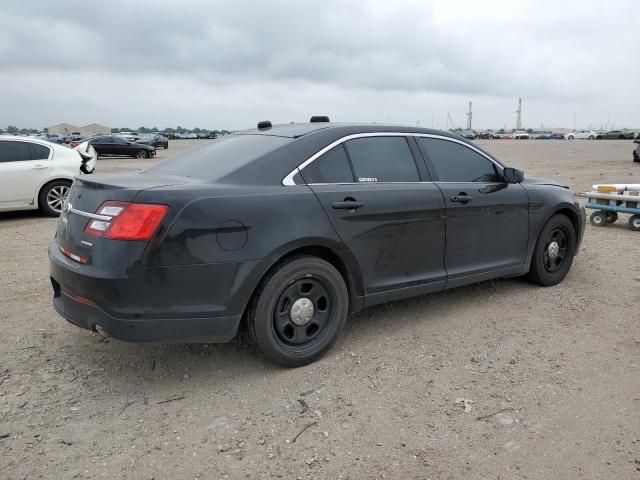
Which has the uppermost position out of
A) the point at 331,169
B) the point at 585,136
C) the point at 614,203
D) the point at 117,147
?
the point at 585,136

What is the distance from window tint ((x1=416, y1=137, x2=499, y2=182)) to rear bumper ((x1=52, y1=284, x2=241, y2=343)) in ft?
6.92

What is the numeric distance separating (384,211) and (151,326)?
1737 millimetres

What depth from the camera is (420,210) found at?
4.00 metres

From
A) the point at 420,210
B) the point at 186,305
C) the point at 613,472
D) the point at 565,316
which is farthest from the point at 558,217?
the point at 186,305

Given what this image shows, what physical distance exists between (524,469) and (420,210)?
1.96m

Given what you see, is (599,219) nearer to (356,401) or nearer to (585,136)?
(356,401)

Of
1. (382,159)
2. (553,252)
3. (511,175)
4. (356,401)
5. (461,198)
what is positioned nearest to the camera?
(356,401)

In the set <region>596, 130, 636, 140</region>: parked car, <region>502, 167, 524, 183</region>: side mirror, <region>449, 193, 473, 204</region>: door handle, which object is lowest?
<region>449, 193, 473, 204</region>: door handle

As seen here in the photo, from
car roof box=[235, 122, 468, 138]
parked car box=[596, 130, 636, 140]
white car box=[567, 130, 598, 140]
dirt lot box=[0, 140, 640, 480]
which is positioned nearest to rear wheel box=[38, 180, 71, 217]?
dirt lot box=[0, 140, 640, 480]

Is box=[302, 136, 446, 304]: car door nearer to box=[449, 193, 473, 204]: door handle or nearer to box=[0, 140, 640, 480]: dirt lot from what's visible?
box=[449, 193, 473, 204]: door handle

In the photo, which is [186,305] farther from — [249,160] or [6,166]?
[6,166]

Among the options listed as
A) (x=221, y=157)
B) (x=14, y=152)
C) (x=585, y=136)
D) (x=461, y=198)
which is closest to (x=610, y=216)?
(x=461, y=198)

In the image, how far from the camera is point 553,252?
522 centimetres

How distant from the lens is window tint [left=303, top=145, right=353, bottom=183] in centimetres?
357
